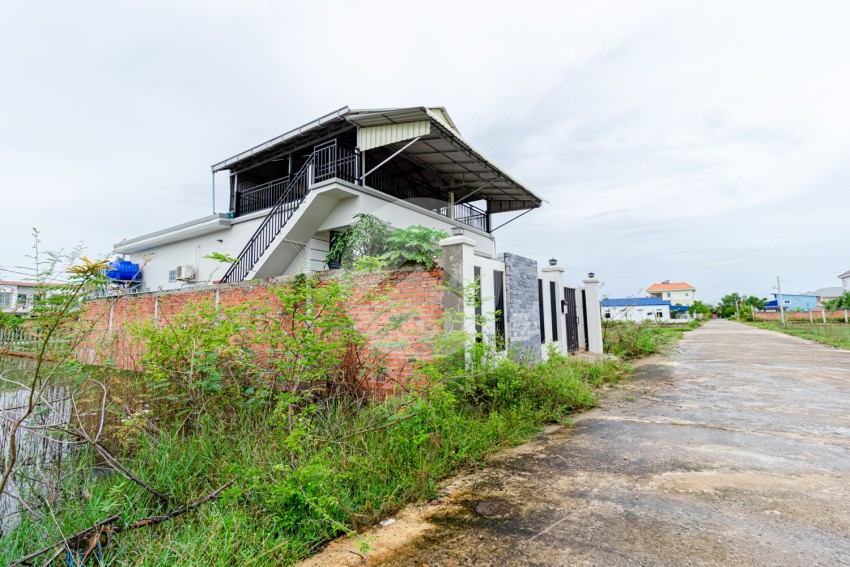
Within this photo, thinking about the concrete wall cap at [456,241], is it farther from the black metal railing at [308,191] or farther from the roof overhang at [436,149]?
the black metal railing at [308,191]

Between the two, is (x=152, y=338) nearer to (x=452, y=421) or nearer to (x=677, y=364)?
(x=452, y=421)

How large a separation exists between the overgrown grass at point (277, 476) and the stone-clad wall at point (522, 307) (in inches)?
71.6

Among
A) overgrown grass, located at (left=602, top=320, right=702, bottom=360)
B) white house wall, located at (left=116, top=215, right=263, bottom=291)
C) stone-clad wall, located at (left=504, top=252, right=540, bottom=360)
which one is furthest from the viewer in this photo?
white house wall, located at (left=116, top=215, right=263, bottom=291)

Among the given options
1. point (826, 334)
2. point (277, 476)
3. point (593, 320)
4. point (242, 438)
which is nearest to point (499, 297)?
point (242, 438)

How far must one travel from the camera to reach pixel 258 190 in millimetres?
12273

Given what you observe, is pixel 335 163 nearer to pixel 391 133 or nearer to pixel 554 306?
pixel 391 133

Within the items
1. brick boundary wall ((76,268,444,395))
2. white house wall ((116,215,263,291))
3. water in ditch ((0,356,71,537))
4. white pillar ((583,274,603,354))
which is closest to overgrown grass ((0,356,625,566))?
water in ditch ((0,356,71,537))

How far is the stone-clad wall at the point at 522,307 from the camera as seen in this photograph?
233 inches

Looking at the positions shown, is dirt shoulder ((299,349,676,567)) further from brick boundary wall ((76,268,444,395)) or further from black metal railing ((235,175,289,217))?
black metal railing ((235,175,289,217))

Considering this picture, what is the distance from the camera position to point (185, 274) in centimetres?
1191

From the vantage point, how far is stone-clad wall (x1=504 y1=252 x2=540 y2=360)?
5914 millimetres

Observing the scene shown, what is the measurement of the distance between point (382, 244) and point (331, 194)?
6.26ft

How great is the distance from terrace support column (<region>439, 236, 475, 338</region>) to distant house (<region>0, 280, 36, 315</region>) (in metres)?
3.18

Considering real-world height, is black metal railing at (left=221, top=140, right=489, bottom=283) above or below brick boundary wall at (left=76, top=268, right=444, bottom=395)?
above
